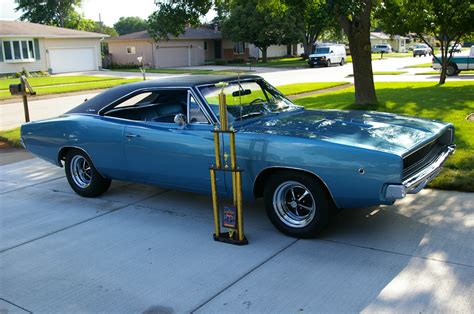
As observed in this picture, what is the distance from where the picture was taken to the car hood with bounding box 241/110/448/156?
4.41m

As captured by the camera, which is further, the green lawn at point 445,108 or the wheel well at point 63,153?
the wheel well at point 63,153

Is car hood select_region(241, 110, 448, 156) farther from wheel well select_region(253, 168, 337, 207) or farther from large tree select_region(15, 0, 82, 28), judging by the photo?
large tree select_region(15, 0, 82, 28)

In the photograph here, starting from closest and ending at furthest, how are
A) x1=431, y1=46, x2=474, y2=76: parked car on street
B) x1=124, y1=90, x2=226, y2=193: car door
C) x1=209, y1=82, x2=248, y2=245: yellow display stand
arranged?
x1=209, y1=82, x2=248, y2=245: yellow display stand
x1=124, y1=90, x2=226, y2=193: car door
x1=431, y1=46, x2=474, y2=76: parked car on street

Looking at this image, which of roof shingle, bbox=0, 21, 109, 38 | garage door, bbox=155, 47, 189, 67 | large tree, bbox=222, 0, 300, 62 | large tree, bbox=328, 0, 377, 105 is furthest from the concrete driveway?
garage door, bbox=155, 47, 189, 67

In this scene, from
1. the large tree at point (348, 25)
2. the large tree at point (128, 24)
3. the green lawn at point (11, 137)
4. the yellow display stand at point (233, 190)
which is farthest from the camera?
the large tree at point (128, 24)

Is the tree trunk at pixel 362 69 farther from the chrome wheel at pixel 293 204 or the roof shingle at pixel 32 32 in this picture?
the roof shingle at pixel 32 32

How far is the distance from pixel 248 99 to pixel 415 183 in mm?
2137

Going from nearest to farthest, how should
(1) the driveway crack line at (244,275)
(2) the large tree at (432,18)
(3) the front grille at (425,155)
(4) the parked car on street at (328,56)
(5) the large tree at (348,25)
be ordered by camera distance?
(1) the driveway crack line at (244,275) < (3) the front grille at (425,155) < (5) the large tree at (348,25) < (2) the large tree at (432,18) < (4) the parked car on street at (328,56)

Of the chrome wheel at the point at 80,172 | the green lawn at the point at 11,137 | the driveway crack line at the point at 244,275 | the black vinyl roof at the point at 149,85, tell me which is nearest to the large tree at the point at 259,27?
the green lawn at the point at 11,137

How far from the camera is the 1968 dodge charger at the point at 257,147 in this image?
4.26 meters

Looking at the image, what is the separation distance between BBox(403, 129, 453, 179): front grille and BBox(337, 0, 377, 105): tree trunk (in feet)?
20.3

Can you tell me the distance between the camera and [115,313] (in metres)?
3.51

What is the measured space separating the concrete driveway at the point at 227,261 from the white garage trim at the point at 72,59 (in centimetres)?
3729

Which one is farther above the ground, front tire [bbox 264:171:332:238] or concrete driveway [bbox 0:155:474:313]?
front tire [bbox 264:171:332:238]
